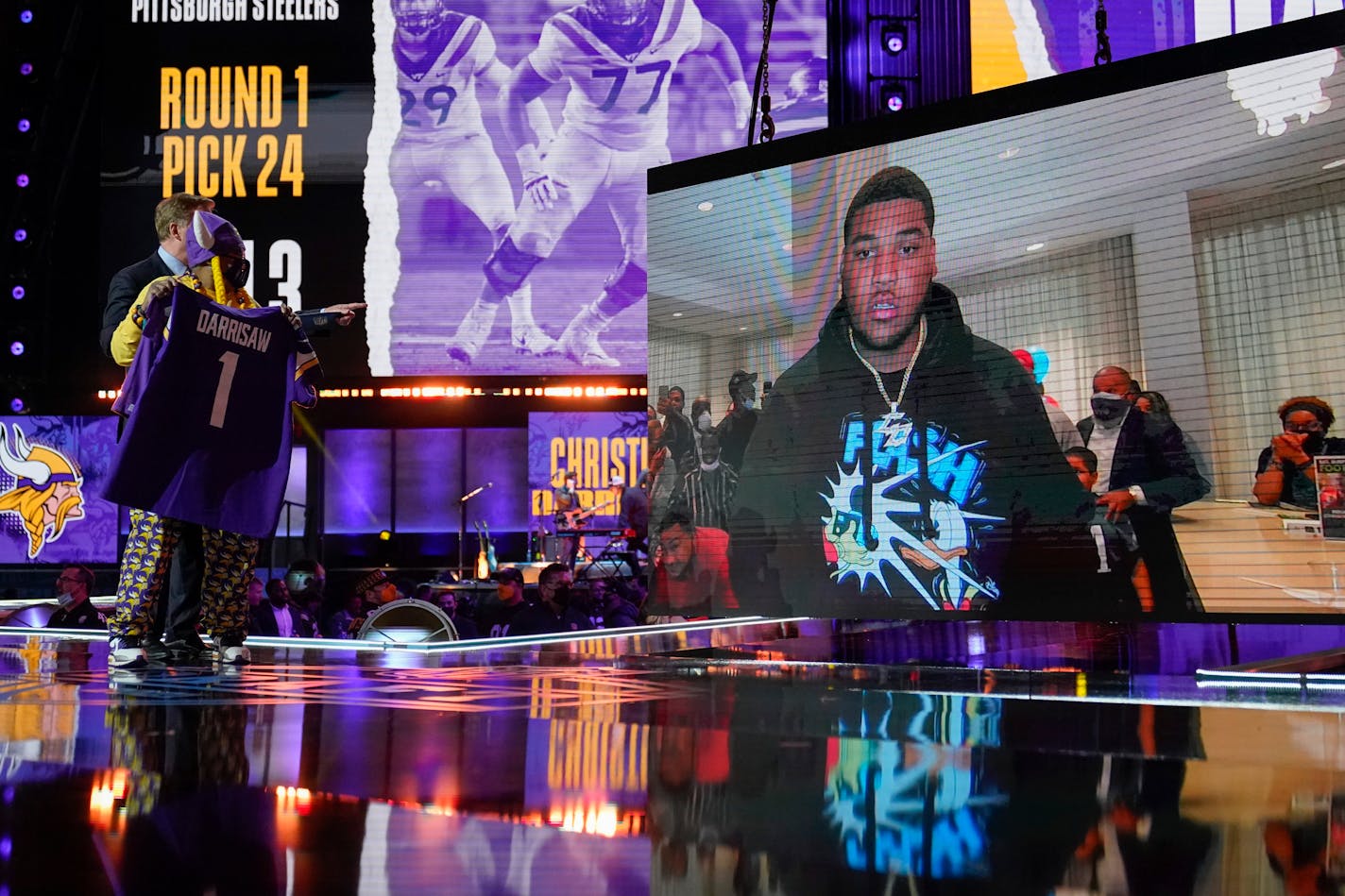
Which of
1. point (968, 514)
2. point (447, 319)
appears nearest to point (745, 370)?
point (968, 514)

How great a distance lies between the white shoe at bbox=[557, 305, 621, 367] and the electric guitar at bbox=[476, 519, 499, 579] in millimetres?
1823

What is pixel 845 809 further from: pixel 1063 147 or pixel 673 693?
pixel 1063 147

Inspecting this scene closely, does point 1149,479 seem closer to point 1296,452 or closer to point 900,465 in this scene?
point 1296,452

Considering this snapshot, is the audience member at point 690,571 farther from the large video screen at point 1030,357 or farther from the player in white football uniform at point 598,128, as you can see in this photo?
the player in white football uniform at point 598,128

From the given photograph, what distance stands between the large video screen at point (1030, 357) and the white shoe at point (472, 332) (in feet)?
18.6

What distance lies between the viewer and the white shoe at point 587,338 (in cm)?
930

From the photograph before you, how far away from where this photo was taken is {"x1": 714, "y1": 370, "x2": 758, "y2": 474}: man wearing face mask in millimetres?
3604

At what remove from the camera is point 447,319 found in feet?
30.6

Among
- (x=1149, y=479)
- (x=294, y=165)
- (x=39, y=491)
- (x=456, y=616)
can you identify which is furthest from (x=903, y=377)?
(x=39, y=491)

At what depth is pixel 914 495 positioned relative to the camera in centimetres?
328

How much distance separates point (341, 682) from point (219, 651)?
592mm

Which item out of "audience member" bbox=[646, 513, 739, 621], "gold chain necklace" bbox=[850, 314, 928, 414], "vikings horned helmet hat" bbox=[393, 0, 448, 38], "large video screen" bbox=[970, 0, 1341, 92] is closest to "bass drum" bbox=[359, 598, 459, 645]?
"audience member" bbox=[646, 513, 739, 621]

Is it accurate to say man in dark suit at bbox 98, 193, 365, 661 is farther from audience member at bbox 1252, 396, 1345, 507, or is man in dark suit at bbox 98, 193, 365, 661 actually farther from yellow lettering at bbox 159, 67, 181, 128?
yellow lettering at bbox 159, 67, 181, 128

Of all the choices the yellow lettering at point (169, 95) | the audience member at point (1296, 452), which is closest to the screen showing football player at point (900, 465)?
the audience member at point (1296, 452)
